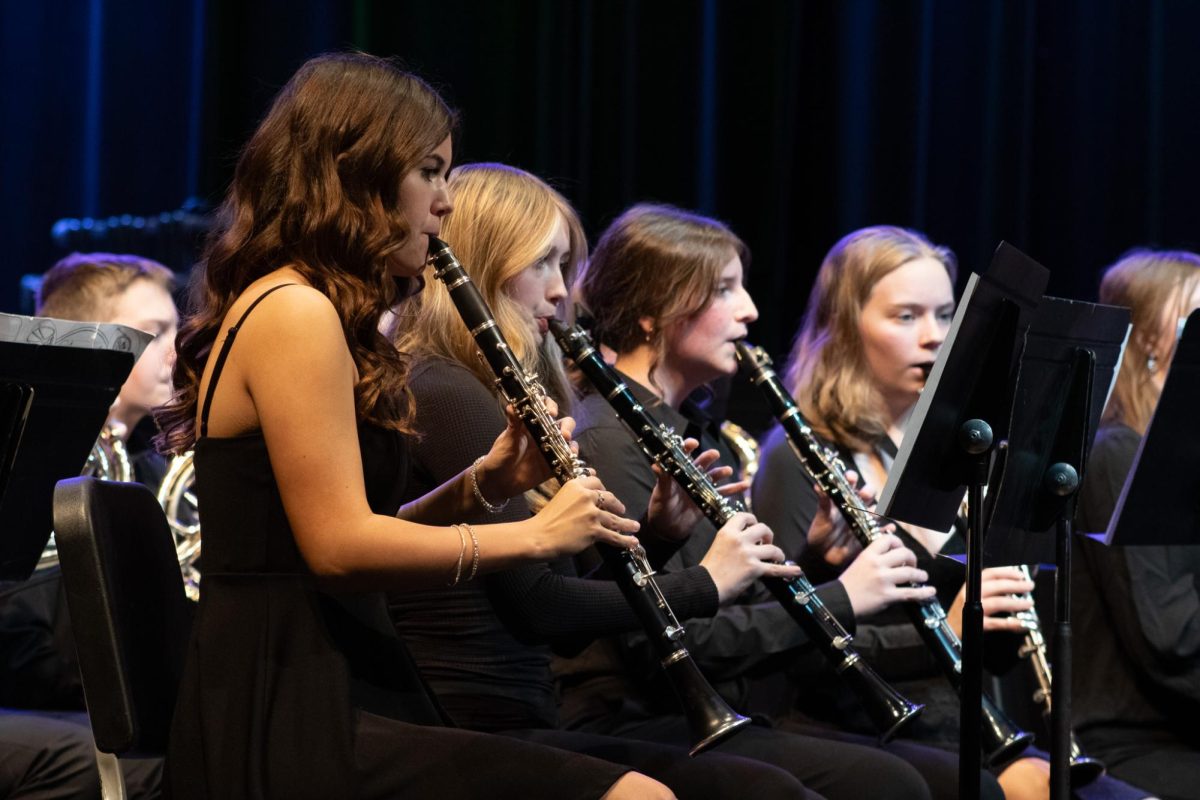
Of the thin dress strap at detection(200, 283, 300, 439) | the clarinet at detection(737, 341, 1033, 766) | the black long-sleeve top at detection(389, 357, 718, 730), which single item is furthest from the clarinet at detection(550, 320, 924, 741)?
the thin dress strap at detection(200, 283, 300, 439)

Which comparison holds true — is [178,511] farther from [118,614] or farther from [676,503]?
[118,614]

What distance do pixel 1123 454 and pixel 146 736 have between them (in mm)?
2296

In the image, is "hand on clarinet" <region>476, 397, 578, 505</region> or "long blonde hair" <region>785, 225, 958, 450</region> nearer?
"hand on clarinet" <region>476, 397, 578, 505</region>

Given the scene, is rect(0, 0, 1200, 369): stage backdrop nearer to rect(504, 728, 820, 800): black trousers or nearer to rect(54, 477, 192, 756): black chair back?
rect(504, 728, 820, 800): black trousers

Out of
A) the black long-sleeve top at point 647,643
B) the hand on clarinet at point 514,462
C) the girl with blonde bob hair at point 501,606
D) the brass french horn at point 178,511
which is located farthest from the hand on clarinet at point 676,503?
the brass french horn at point 178,511

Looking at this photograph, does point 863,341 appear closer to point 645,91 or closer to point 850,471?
point 850,471

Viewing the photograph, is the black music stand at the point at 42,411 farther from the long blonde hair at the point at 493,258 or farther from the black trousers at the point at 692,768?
the black trousers at the point at 692,768

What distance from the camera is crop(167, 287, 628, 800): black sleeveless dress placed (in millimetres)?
1740

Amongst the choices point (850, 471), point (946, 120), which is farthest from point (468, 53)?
point (850, 471)

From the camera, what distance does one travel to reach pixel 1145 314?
3.57 meters

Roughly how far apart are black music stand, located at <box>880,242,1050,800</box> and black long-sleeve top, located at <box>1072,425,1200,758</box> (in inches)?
39.6

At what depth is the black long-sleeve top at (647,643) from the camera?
2643mm

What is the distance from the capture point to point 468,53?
4.85 m

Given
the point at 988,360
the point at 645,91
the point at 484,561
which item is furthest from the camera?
the point at 645,91
